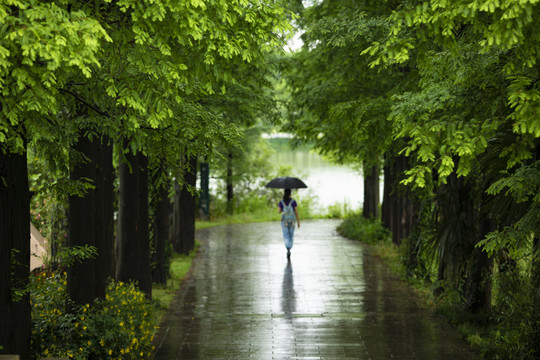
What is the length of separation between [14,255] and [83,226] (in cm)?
214

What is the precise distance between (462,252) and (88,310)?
701 cm

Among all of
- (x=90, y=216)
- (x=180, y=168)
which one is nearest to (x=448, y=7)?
(x=180, y=168)

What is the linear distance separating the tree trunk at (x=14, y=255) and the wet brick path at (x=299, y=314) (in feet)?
11.4

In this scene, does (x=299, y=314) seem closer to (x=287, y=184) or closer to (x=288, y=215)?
(x=288, y=215)

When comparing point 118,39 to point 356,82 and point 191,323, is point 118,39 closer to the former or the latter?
point 191,323

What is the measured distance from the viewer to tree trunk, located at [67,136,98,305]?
11055mm

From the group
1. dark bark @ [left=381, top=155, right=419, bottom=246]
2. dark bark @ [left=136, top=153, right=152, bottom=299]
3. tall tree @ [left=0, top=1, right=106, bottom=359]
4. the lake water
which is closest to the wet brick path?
dark bark @ [left=136, top=153, right=152, bottom=299]

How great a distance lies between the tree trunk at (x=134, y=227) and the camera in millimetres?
14953

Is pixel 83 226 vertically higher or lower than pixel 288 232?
higher

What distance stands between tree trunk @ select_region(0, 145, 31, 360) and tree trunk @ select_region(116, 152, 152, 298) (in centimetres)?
542

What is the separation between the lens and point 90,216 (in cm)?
1129

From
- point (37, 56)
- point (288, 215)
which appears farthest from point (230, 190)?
point (37, 56)

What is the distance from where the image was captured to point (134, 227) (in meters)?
15.2

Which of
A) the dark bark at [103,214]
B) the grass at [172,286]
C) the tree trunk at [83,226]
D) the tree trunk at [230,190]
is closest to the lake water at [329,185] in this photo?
the tree trunk at [230,190]
